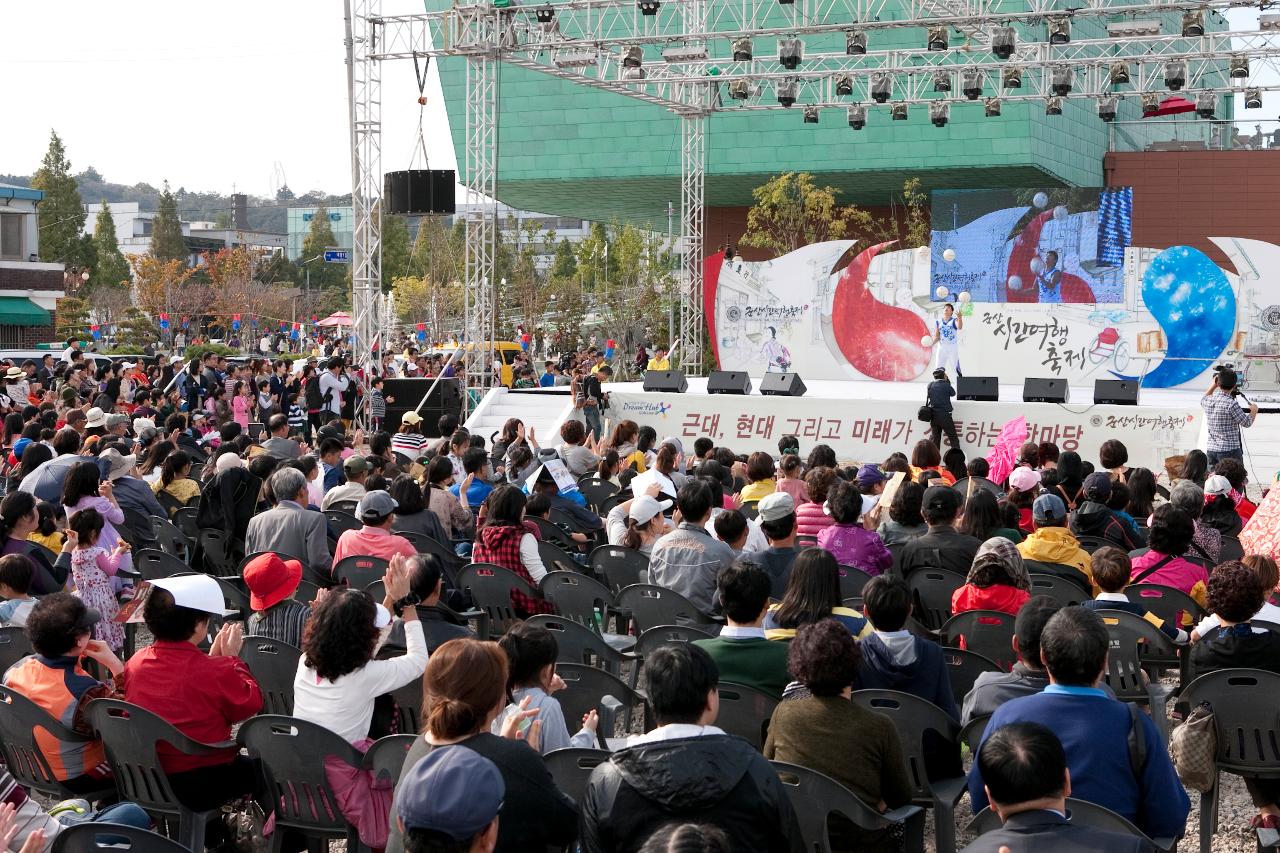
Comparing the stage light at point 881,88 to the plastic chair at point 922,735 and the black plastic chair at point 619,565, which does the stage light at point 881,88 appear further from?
the plastic chair at point 922,735

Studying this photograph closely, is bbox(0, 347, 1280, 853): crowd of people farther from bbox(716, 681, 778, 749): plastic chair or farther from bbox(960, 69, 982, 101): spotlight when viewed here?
bbox(960, 69, 982, 101): spotlight

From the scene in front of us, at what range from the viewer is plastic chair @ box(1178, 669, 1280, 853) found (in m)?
4.68

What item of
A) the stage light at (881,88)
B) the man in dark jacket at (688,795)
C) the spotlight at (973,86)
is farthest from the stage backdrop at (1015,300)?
the man in dark jacket at (688,795)

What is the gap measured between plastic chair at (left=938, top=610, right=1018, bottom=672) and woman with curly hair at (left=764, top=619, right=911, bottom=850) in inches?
74.4

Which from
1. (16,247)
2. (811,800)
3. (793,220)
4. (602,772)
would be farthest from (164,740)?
(16,247)

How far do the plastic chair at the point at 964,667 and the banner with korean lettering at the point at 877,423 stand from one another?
37.2 ft

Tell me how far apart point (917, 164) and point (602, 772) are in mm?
30722

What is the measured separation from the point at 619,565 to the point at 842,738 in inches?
143

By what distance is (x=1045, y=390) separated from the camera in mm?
17156

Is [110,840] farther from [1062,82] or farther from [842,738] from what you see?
[1062,82]

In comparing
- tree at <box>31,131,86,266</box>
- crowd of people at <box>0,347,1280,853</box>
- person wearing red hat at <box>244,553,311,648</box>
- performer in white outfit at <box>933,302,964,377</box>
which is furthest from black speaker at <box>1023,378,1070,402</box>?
tree at <box>31,131,86,266</box>

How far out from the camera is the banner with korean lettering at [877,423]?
53.4 ft

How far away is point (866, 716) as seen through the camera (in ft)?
12.4

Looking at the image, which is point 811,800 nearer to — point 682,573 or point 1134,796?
point 1134,796
